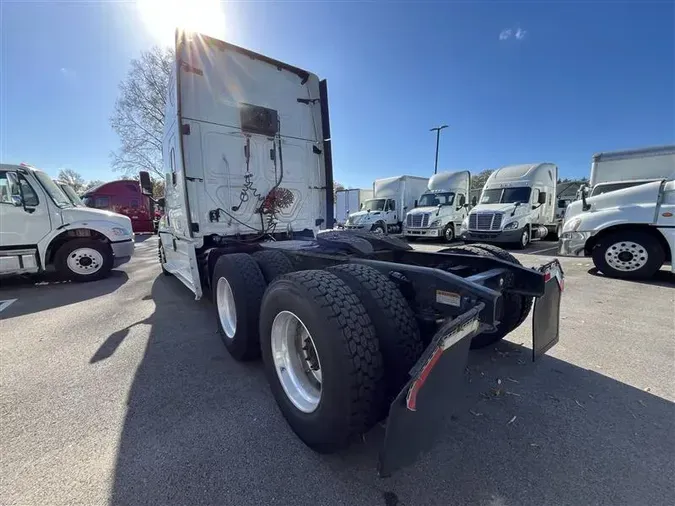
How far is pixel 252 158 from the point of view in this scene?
4590 millimetres

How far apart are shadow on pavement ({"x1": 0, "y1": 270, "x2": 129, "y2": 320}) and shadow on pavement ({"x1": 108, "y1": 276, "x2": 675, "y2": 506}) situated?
3.80 m

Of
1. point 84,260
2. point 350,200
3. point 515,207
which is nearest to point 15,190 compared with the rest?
point 84,260

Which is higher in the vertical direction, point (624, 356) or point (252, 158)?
point (252, 158)

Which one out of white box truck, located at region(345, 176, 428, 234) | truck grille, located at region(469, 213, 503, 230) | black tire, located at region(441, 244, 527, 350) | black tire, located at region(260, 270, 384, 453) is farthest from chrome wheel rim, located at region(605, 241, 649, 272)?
white box truck, located at region(345, 176, 428, 234)

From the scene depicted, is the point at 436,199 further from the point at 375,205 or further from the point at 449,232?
the point at 375,205

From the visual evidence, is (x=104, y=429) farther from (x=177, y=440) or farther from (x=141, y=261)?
(x=141, y=261)

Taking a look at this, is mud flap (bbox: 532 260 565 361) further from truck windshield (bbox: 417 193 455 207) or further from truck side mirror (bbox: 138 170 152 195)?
truck windshield (bbox: 417 193 455 207)

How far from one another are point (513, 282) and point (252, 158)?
3.85 m

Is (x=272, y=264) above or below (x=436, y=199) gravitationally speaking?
below

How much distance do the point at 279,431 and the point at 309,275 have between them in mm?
1095

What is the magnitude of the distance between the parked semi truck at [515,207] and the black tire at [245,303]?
10.8 metres

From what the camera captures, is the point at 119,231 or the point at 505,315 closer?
the point at 505,315

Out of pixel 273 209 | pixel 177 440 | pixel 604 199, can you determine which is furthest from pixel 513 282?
pixel 604 199

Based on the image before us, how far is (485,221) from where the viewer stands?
1173 centimetres
